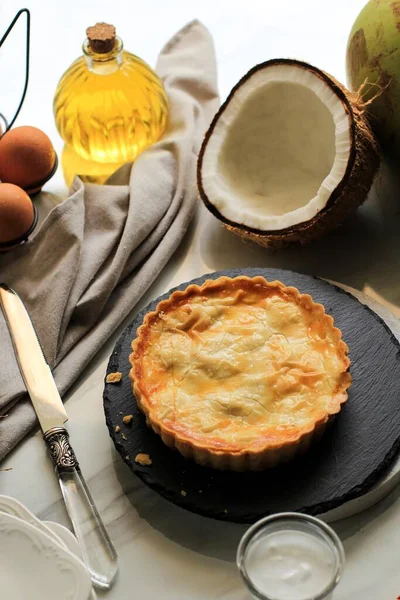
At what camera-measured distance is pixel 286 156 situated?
1947 mm

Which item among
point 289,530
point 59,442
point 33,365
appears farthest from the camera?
point 33,365

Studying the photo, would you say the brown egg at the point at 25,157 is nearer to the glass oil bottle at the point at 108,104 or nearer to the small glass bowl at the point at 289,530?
the glass oil bottle at the point at 108,104

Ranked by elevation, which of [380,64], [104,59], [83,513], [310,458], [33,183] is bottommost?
[83,513]

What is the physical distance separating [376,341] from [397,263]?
30 centimetres

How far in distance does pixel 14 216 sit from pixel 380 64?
30.9 inches

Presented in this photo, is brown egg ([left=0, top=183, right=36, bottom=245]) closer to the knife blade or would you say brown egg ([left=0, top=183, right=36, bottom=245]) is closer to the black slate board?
the knife blade

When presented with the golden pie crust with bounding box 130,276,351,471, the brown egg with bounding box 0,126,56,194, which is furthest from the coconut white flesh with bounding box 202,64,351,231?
the brown egg with bounding box 0,126,56,194

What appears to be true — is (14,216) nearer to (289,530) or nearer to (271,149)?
(271,149)

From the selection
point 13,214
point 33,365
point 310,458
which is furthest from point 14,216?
point 310,458

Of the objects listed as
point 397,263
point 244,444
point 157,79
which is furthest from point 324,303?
point 157,79

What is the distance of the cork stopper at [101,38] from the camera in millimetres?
1919

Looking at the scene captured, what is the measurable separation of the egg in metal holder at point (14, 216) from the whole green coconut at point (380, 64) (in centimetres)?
71

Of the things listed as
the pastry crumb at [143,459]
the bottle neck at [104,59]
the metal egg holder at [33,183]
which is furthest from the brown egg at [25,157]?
the pastry crumb at [143,459]

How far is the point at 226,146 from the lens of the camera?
74.4 inches
